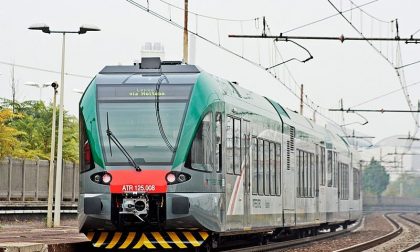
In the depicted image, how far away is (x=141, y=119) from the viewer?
20.3 metres

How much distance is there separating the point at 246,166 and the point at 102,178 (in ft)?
14.8

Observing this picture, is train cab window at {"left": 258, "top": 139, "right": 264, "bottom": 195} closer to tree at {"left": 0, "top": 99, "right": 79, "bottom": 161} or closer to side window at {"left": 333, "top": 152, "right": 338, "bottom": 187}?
side window at {"left": 333, "top": 152, "right": 338, "bottom": 187}

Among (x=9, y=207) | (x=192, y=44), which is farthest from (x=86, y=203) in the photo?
(x=192, y=44)

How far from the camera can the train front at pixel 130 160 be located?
19844 mm

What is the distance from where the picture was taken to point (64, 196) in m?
52.5

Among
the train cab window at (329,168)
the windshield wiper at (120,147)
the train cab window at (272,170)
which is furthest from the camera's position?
the train cab window at (329,168)

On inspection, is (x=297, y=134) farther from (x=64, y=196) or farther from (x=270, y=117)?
(x=64, y=196)

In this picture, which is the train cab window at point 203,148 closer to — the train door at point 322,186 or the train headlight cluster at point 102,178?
the train headlight cluster at point 102,178

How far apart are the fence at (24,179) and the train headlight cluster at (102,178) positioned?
25085 millimetres

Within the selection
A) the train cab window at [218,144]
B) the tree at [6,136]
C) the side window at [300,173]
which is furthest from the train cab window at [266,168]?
the tree at [6,136]

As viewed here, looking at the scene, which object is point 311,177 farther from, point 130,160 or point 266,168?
point 130,160

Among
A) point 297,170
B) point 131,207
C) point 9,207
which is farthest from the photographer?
point 9,207

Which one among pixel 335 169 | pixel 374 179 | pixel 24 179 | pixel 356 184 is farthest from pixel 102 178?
pixel 374 179

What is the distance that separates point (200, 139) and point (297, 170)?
1083 cm
